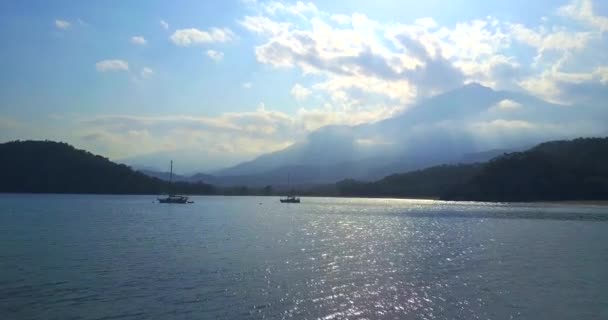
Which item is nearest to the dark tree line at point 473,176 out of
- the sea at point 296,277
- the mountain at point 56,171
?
the mountain at point 56,171

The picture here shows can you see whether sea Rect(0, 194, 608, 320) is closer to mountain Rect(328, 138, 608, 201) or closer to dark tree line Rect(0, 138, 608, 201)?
mountain Rect(328, 138, 608, 201)

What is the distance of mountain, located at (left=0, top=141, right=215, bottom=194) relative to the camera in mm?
136875

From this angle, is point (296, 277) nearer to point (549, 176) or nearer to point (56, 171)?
point (549, 176)

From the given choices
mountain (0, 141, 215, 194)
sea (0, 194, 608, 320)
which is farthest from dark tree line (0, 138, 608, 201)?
sea (0, 194, 608, 320)

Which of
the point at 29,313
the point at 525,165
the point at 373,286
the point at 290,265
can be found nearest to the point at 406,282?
the point at 373,286

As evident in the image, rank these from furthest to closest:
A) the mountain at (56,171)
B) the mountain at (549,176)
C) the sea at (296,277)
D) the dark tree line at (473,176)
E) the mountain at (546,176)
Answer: the mountain at (56,171) → the dark tree line at (473,176) → the mountain at (546,176) → the mountain at (549,176) → the sea at (296,277)

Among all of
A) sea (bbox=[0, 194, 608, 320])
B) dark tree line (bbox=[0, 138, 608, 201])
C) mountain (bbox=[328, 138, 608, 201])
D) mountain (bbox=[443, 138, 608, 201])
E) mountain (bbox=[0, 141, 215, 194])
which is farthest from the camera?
mountain (bbox=[0, 141, 215, 194])

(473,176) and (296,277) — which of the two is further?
(473,176)

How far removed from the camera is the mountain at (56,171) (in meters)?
137

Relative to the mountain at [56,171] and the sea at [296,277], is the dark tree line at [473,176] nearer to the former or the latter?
the mountain at [56,171]

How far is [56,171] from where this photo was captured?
466ft

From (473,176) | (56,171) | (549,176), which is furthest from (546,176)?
(56,171)

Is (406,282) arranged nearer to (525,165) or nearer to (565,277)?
(565,277)

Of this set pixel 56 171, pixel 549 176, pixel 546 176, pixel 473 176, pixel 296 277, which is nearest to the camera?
pixel 296 277
